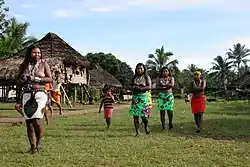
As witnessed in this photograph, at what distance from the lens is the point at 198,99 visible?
11.5 meters

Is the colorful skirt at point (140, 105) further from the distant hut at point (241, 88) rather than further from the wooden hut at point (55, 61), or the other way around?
the distant hut at point (241, 88)

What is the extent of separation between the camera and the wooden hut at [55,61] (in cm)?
2783

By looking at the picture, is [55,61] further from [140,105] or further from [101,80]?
[101,80]

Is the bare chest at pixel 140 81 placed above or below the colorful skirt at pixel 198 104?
above

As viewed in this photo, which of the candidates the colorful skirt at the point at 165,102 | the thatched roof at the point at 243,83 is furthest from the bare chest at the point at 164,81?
the thatched roof at the point at 243,83

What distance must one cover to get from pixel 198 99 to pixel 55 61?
56.7 ft

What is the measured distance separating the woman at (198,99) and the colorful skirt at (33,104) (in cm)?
560

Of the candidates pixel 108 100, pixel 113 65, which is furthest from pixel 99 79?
pixel 108 100

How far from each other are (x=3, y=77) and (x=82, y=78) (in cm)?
660

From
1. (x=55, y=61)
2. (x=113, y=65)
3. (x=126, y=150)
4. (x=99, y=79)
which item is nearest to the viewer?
(x=126, y=150)

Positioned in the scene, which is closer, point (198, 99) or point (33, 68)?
point (33, 68)

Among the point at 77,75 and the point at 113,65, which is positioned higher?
the point at 113,65

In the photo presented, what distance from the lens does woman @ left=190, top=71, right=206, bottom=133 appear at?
11.4 metres

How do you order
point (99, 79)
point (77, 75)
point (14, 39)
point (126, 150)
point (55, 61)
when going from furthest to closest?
1. point (99, 79)
2. point (14, 39)
3. point (77, 75)
4. point (55, 61)
5. point (126, 150)
